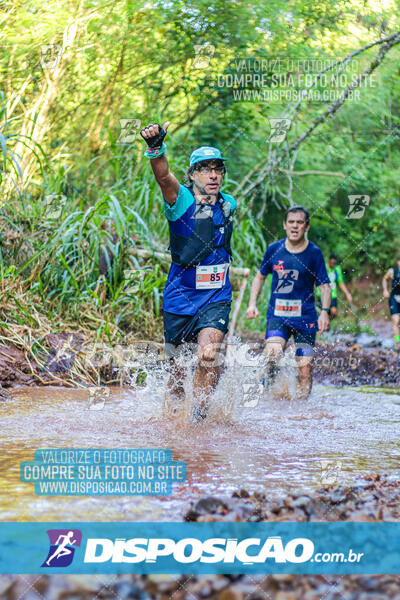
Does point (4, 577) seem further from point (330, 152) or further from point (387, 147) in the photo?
point (387, 147)

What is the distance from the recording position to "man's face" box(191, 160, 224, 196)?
4852 millimetres

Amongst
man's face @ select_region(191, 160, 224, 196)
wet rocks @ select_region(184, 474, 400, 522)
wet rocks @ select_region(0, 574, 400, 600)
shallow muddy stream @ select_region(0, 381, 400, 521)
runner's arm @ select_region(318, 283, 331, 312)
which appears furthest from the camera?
runner's arm @ select_region(318, 283, 331, 312)

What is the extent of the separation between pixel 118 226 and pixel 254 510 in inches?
190

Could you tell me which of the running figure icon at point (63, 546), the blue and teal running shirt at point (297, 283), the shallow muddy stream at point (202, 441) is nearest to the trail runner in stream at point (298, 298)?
the blue and teal running shirt at point (297, 283)

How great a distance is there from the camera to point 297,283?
6547 mm

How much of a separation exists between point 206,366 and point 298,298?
7.20ft

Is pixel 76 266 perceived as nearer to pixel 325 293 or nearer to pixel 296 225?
pixel 296 225

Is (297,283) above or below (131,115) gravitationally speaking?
below

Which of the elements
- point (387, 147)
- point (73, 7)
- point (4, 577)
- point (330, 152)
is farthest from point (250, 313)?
point (387, 147)

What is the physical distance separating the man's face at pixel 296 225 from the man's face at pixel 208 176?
5.67 feet

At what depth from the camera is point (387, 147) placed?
63.2 ft

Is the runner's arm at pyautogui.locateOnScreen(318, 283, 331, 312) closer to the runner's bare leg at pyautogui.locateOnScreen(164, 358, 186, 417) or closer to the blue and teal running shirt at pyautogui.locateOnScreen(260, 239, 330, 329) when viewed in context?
the blue and teal running shirt at pyautogui.locateOnScreen(260, 239, 330, 329)

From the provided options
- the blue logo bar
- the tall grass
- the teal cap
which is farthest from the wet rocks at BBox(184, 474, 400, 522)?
the tall grass

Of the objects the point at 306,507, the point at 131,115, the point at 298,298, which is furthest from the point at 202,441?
Result: the point at 131,115
